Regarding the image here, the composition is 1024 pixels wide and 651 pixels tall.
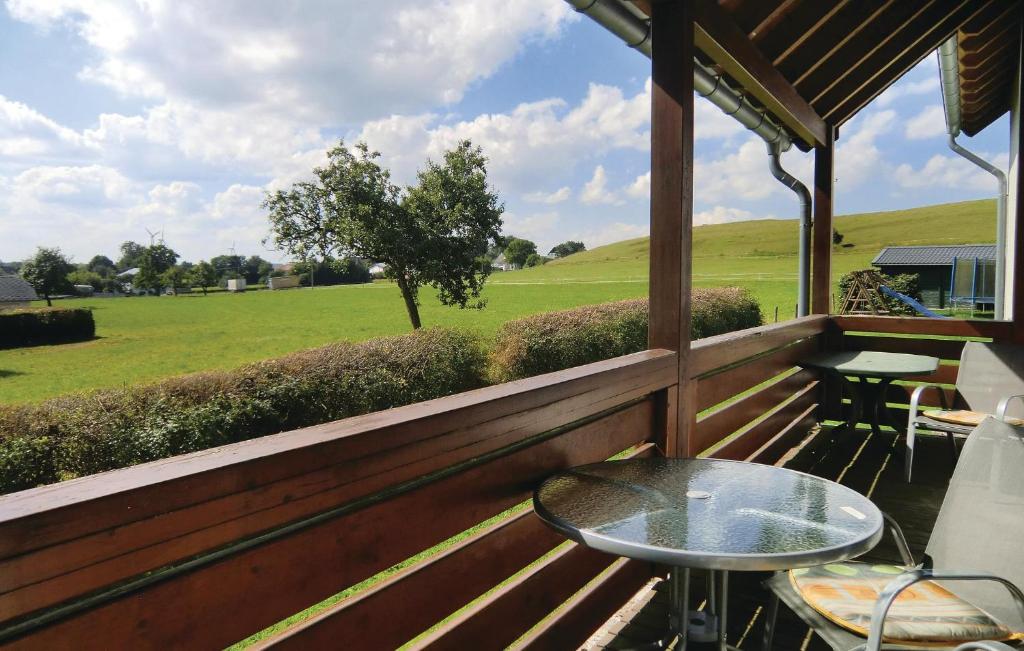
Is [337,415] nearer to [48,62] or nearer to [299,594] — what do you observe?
[48,62]

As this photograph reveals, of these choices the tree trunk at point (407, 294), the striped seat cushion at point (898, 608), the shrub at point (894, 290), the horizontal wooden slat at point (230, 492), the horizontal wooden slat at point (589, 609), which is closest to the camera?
the horizontal wooden slat at point (230, 492)

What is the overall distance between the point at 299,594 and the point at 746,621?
1689 millimetres

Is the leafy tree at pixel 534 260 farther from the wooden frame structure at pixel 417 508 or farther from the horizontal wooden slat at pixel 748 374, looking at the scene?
the wooden frame structure at pixel 417 508

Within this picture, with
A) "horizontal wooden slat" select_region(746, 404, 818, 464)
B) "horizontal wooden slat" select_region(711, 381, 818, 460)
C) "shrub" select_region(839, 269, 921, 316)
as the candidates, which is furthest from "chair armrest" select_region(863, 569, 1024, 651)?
"shrub" select_region(839, 269, 921, 316)

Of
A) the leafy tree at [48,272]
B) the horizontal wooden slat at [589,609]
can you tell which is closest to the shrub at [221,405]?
the horizontal wooden slat at [589,609]

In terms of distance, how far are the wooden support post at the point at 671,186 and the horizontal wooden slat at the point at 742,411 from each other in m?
0.45

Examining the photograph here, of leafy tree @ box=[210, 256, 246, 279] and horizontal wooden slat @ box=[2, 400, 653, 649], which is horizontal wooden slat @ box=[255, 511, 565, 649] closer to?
horizontal wooden slat @ box=[2, 400, 653, 649]

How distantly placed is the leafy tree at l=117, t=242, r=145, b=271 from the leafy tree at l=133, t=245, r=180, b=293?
133 millimetres

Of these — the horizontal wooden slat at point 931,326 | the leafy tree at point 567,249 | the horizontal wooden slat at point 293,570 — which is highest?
the leafy tree at point 567,249

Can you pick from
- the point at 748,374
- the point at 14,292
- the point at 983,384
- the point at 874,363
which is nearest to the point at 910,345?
the point at 874,363

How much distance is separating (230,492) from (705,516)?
0.95 metres

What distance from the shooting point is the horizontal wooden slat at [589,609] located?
68.1 inches

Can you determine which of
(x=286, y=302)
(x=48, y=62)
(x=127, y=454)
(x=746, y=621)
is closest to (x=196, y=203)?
(x=286, y=302)

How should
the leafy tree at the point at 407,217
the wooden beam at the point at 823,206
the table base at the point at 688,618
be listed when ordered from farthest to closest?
the leafy tree at the point at 407,217
the wooden beam at the point at 823,206
the table base at the point at 688,618
